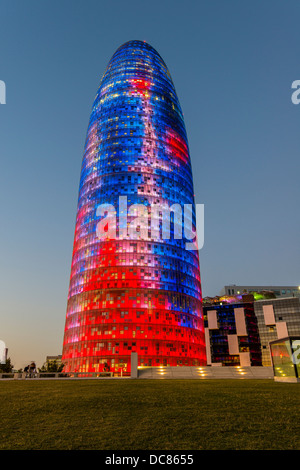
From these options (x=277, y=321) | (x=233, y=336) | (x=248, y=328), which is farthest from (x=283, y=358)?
(x=248, y=328)

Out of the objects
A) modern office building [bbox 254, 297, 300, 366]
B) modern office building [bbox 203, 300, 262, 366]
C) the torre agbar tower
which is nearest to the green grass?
the torre agbar tower

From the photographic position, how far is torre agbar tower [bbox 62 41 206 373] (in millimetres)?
93812

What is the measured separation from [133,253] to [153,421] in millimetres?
86152

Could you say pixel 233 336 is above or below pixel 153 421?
above

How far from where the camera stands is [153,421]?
15.5m

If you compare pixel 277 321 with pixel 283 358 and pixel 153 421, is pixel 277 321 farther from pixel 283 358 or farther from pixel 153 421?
pixel 153 421

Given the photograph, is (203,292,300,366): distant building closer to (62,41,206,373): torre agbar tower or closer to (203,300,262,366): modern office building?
(203,300,262,366): modern office building

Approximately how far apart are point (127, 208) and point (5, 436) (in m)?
92.9

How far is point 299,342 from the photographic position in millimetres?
31125

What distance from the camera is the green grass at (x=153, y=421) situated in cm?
1282

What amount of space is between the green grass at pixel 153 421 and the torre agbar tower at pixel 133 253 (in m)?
69.2

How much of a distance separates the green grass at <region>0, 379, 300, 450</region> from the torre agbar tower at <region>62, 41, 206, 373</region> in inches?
2725
